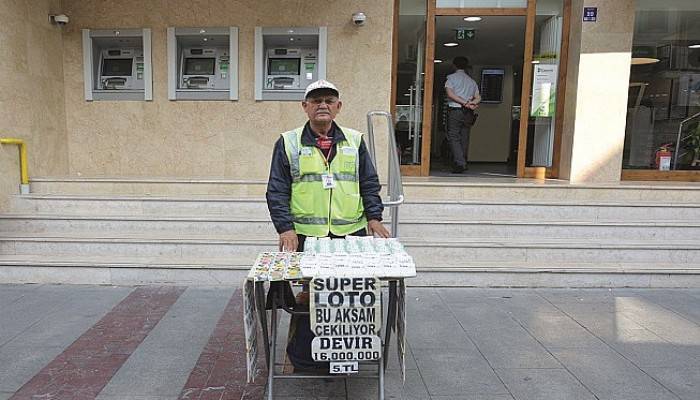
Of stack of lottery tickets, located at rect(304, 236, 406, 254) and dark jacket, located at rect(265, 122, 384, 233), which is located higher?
dark jacket, located at rect(265, 122, 384, 233)

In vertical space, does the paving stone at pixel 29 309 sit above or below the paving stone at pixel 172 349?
below

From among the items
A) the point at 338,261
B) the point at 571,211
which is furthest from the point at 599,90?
the point at 338,261

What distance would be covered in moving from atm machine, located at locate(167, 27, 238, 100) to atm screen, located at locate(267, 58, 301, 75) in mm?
442

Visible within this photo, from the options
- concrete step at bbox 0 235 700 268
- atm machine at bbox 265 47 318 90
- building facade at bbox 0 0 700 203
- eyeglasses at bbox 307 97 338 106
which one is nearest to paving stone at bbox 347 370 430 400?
eyeglasses at bbox 307 97 338 106

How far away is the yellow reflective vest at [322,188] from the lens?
2.64 metres

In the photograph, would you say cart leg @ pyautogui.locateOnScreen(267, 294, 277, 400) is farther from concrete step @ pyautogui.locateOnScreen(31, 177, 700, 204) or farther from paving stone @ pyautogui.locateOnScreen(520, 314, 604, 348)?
concrete step @ pyautogui.locateOnScreen(31, 177, 700, 204)

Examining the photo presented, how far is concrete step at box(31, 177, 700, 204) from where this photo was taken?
17.9 feet

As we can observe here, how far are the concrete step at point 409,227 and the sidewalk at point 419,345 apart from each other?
70 centimetres

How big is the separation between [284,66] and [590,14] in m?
3.85

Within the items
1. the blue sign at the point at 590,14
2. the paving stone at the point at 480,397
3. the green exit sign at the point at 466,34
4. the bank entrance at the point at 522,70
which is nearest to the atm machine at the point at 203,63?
the bank entrance at the point at 522,70

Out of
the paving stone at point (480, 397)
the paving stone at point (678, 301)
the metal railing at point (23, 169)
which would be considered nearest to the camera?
the paving stone at point (480, 397)

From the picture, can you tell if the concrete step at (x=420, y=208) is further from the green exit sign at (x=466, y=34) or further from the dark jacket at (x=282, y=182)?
the green exit sign at (x=466, y=34)

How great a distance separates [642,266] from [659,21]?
4.10 m

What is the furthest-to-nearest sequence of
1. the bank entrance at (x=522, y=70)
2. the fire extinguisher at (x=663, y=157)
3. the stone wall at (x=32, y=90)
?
1. the fire extinguisher at (x=663, y=157)
2. the bank entrance at (x=522, y=70)
3. the stone wall at (x=32, y=90)
